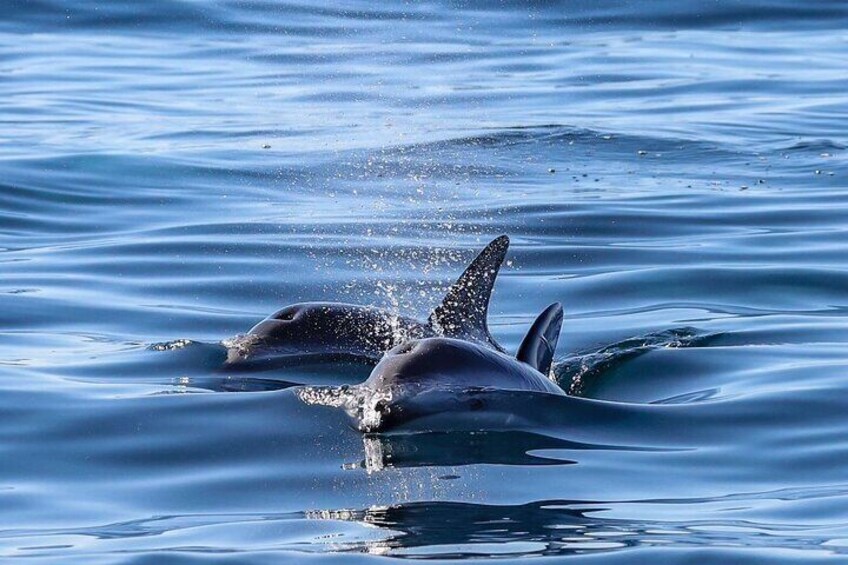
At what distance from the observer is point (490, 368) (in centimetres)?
798

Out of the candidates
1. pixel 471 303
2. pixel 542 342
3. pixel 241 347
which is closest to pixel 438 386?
pixel 542 342

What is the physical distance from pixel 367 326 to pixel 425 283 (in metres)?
3.26

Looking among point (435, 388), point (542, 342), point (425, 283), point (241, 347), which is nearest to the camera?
point (435, 388)

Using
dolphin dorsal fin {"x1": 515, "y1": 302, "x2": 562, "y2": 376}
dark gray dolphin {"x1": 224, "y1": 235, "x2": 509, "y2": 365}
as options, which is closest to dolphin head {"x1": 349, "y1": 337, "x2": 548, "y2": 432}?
dolphin dorsal fin {"x1": 515, "y1": 302, "x2": 562, "y2": 376}

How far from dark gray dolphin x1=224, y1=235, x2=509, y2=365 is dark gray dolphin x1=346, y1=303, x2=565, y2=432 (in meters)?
0.93

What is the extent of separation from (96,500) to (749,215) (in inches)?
380

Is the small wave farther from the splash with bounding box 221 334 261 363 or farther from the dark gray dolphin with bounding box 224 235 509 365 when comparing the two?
the splash with bounding box 221 334 261 363

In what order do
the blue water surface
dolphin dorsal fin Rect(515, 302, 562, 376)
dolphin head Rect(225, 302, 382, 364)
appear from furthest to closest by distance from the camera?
dolphin head Rect(225, 302, 382, 364) < dolphin dorsal fin Rect(515, 302, 562, 376) < the blue water surface

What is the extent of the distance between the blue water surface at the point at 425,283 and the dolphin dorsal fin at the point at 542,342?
27cm

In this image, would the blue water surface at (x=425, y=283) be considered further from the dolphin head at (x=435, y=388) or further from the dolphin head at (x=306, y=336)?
the dolphin head at (x=306, y=336)

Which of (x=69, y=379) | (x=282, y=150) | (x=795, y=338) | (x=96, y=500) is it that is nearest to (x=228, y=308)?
(x=69, y=379)

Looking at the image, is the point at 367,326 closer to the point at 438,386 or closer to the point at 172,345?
the point at 172,345

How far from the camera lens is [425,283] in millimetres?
12852

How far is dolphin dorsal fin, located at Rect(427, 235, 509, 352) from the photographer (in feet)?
29.9
